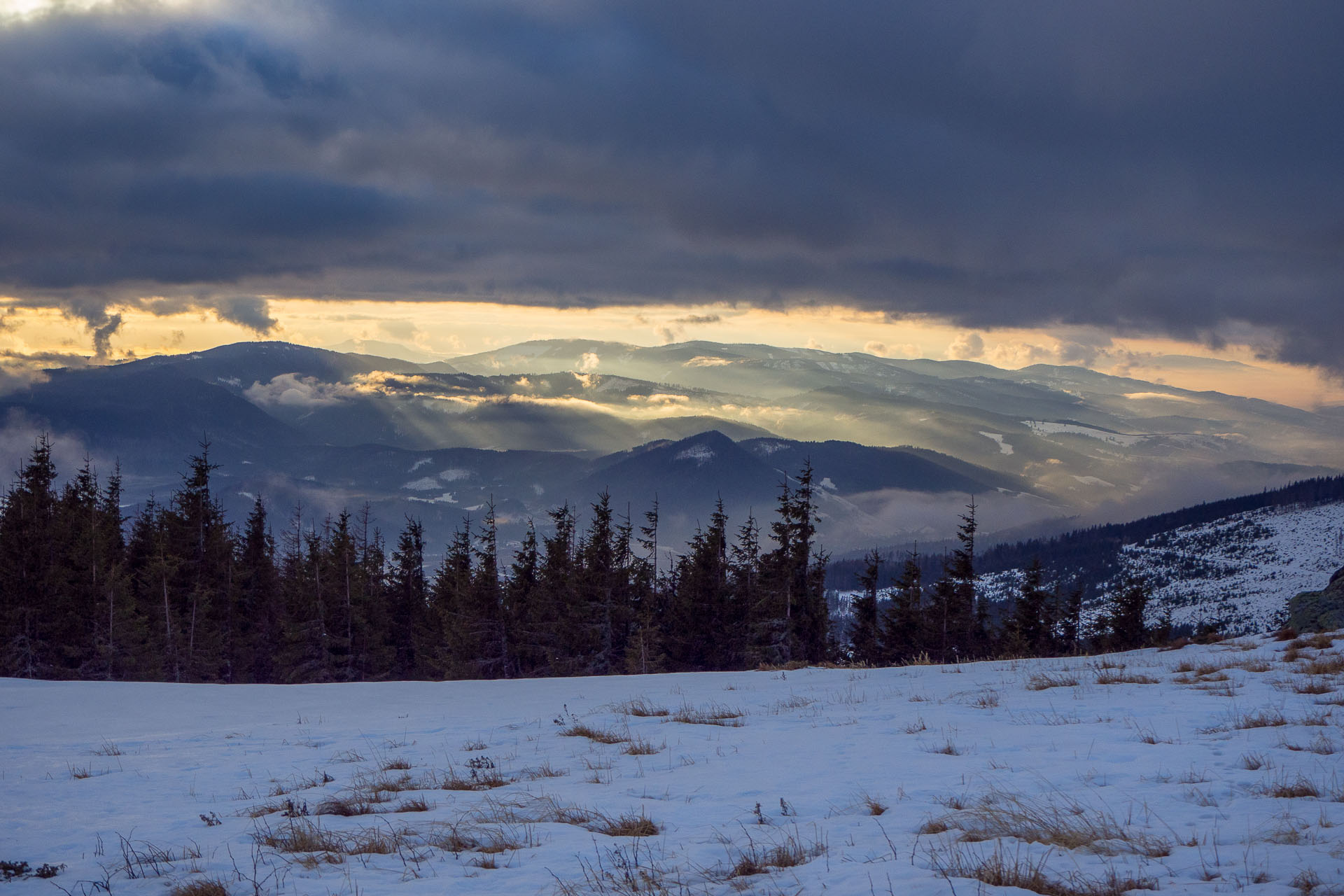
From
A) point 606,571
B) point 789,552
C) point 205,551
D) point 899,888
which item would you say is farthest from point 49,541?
point 899,888

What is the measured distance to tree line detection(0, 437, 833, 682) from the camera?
4325 cm

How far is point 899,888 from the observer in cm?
554

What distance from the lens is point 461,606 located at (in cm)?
5275

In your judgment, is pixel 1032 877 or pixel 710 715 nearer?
pixel 1032 877

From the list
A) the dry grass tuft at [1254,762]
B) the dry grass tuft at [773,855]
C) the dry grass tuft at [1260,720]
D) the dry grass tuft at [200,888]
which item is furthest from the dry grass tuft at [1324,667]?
the dry grass tuft at [200,888]

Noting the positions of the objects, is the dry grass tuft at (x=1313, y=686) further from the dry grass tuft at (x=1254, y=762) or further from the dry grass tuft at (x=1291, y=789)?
the dry grass tuft at (x=1291, y=789)

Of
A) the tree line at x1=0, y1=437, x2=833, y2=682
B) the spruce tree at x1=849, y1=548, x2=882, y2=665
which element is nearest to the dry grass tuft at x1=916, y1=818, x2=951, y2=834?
the tree line at x1=0, y1=437, x2=833, y2=682

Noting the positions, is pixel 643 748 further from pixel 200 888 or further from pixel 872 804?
pixel 200 888

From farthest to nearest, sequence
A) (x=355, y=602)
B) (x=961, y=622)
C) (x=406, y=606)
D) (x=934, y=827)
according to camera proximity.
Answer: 1. (x=406, y=606)
2. (x=355, y=602)
3. (x=961, y=622)
4. (x=934, y=827)

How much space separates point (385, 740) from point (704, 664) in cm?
4056

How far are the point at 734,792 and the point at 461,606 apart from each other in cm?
4674

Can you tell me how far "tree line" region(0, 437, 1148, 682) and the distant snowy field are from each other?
31892 millimetres

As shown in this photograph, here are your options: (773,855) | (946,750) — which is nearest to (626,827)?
(773,855)

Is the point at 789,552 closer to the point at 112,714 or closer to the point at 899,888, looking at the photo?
the point at 112,714
